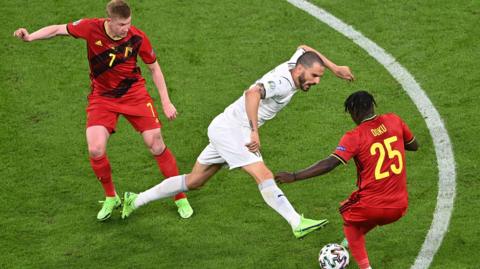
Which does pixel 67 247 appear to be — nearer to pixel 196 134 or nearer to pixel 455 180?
pixel 196 134

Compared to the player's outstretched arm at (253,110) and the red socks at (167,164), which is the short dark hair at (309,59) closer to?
the player's outstretched arm at (253,110)

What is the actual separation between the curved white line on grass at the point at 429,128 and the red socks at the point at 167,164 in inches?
106

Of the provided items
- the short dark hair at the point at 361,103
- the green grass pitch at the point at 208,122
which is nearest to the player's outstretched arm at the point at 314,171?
the short dark hair at the point at 361,103

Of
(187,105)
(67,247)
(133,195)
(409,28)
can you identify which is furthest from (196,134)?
(409,28)

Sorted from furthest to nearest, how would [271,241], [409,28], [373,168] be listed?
1. [409,28]
2. [271,241]
3. [373,168]

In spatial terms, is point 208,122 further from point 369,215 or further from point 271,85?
point 369,215

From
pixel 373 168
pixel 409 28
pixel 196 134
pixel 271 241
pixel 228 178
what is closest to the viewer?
pixel 373 168

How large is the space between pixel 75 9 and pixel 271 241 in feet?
17.9

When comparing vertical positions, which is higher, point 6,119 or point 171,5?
point 171,5

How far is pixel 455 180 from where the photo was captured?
35.6 feet

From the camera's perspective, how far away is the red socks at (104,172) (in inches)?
412

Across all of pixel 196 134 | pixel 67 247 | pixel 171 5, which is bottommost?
pixel 67 247

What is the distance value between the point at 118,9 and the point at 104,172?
5.81 feet

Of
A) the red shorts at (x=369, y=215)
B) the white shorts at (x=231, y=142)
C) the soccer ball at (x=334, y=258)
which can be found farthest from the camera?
the white shorts at (x=231, y=142)
